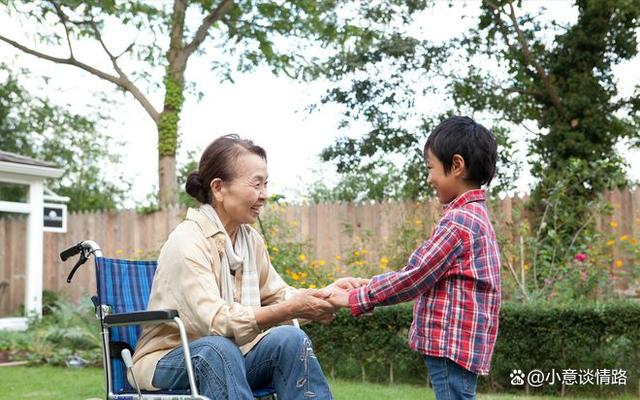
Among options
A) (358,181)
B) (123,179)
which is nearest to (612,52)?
(358,181)

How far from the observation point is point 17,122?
18.1 meters

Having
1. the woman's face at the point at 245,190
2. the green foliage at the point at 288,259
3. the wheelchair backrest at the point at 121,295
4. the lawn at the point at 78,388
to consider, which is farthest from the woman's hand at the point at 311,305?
the green foliage at the point at 288,259

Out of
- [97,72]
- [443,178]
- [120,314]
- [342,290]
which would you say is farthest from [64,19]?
[443,178]

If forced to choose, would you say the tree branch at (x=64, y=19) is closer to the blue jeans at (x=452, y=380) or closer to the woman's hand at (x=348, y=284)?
the woman's hand at (x=348, y=284)

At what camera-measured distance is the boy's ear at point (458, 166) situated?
2.66 metres

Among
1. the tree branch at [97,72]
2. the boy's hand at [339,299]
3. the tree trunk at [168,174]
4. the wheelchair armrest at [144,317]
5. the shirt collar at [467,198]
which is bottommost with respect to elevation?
the wheelchair armrest at [144,317]

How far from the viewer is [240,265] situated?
2908mm

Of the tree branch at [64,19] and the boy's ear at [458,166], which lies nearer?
the boy's ear at [458,166]

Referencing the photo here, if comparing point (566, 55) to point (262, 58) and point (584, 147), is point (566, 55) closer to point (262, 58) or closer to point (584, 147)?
point (584, 147)

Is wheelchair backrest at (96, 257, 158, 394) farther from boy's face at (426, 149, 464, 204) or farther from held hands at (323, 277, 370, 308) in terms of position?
boy's face at (426, 149, 464, 204)

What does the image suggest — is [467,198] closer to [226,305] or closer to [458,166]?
[458,166]

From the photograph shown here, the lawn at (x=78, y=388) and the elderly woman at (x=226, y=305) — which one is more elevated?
the elderly woman at (x=226, y=305)

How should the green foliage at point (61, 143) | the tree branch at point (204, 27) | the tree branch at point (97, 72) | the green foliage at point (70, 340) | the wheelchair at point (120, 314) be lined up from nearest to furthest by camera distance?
1. the wheelchair at point (120, 314)
2. the green foliage at point (70, 340)
3. the tree branch at point (97, 72)
4. the tree branch at point (204, 27)
5. the green foliage at point (61, 143)

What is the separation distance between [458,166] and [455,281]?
1.20ft
